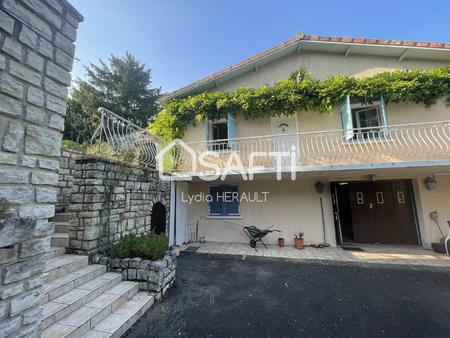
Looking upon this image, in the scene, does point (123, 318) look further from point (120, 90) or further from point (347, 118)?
point (120, 90)

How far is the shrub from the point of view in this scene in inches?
146

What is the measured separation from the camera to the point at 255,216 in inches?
305

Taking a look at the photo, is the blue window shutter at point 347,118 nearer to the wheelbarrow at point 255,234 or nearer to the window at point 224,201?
the wheelbarrow at point 255,234

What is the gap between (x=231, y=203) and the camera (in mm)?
8102

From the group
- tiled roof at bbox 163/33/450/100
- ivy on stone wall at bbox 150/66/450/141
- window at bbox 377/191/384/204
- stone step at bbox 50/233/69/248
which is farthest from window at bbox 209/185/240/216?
window at bbox 377/191/384/204

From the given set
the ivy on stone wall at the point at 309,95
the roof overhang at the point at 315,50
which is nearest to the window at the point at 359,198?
the ivy on stone wall at the point at 309,95

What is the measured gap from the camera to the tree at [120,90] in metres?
17.4

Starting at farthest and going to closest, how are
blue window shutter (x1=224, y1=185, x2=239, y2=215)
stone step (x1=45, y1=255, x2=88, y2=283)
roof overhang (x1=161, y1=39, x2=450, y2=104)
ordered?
blue window shutter (x1=224, y1=185, x2=239, y2=215), roof overhang (x1=161, y1=39, x2=450, y2=104), stone step (x1=45, y1=255, x2=88, y2=283)

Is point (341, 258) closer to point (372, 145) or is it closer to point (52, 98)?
point (372, 145)

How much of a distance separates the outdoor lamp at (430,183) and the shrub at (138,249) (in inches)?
343

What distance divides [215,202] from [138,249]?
182 inches

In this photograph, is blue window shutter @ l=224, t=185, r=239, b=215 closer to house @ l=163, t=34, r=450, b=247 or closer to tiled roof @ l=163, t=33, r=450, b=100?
house @ l=163, t=34, r=450, b=247

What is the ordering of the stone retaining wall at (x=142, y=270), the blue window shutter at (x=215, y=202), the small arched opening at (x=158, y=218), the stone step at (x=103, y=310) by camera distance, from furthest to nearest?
1. the blue window shutter at (x=215, y=202)
2. the small arched opening at (x=158, y=218)
3. the stone retaining wall at (x=142, y=270)
4. the stone step at (x=103, y=310)

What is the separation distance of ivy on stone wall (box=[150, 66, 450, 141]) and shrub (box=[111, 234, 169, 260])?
4.99m
